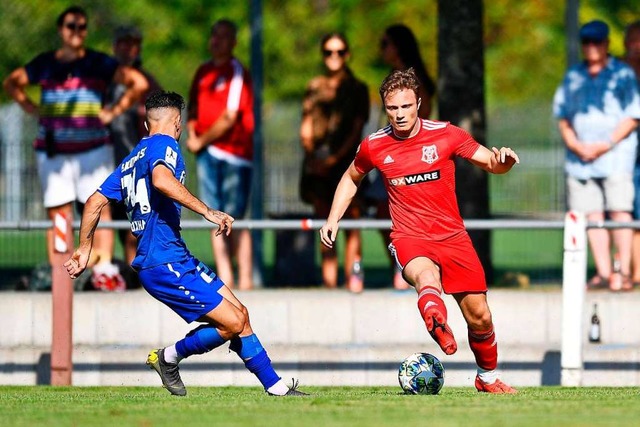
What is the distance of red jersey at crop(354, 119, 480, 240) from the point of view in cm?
984

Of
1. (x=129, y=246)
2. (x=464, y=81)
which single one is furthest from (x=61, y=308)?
(x=464, y=81)

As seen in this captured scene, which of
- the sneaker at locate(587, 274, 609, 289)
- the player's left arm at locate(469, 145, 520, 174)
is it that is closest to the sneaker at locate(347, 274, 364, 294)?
the sneaker at locate(587, 274, 609, 289)

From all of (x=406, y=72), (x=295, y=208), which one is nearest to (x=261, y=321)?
(x=406, y=72)

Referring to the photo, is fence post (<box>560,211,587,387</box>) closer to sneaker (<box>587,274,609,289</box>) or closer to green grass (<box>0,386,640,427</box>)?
green grass (<box>0,386,640,427</box>)

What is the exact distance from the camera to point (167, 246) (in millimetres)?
9461

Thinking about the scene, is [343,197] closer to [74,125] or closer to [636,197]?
[74,125]

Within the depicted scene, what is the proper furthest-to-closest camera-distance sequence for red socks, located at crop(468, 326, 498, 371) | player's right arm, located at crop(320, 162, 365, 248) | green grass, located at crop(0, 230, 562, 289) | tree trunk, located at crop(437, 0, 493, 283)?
green grass, located at crop(0, 230, 562, 289) < tree trunk, located at crop(437, 0, 493, 283) < red socks, located at crop(468, 326, 498, 371) < player's right arm, located at crop(320, 162, 365, 248)

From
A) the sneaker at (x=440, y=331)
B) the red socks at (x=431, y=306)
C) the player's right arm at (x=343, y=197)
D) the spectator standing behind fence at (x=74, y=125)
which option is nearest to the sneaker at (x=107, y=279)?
the spectator standing behind fence at (x=74, y=125)

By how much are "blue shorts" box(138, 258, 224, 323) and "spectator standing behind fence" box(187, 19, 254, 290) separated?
4.07 m

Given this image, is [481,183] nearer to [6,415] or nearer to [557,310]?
[557,310]

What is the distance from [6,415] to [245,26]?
25.1 meters

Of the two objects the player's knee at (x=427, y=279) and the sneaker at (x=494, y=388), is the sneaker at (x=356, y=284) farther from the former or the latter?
the player's knee at (x=427, y=279)

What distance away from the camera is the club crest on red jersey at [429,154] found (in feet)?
32.3

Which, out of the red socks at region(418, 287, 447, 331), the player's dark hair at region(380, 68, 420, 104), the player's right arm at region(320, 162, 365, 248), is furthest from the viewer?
the player's right arm at region(320, 162, 365, 248)
